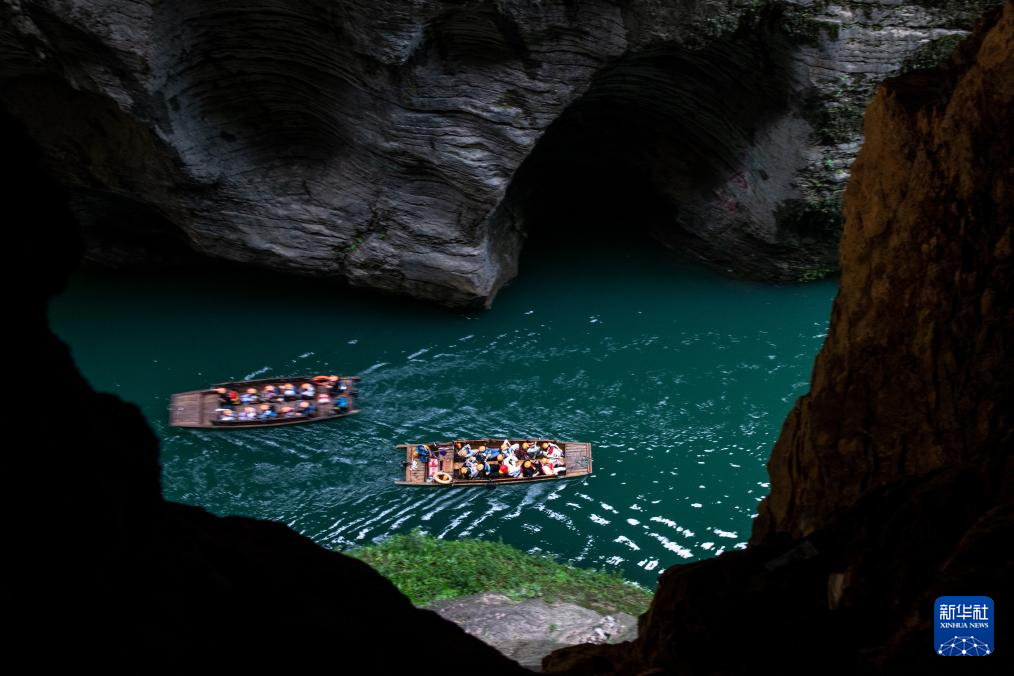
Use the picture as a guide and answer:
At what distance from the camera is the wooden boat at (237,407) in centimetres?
1852

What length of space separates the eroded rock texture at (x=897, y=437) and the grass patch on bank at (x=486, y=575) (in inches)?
207

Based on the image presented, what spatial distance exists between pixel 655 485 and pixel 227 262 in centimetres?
1334

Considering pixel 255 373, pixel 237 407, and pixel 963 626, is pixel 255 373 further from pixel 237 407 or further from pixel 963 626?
pixel 963 626

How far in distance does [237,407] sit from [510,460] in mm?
6451

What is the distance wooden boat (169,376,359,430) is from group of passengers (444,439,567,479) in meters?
3.15

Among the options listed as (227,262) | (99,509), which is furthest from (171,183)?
(99,509)

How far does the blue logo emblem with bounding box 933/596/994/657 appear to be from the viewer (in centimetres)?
445

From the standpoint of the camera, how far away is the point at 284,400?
750 inches

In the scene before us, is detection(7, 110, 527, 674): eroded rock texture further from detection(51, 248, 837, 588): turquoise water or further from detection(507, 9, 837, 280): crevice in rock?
detection(507, 9, 837, 280): crevice in rock

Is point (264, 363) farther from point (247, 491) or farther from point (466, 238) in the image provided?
point (466, 238)

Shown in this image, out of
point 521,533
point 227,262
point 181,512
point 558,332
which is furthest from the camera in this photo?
point 227,262

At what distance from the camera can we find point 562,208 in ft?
84.6

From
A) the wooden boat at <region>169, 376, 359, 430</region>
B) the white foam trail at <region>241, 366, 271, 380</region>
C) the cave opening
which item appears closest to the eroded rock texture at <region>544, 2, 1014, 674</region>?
the wooden boat at <region>169, 376, 359, 430</region>

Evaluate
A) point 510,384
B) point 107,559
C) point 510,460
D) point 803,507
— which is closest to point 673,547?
point 510,460
